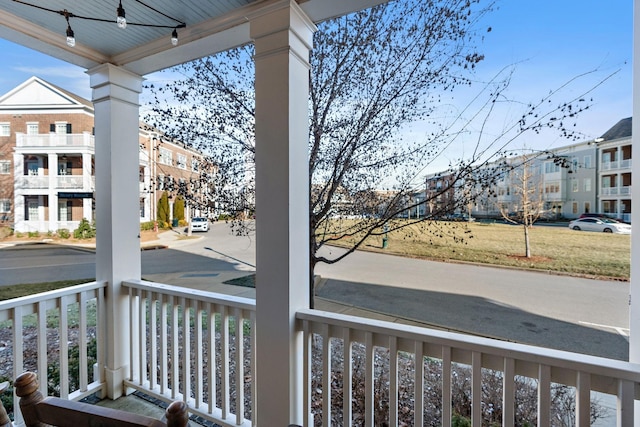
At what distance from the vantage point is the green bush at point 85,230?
2.26 metres

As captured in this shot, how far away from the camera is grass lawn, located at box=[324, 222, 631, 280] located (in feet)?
4.53

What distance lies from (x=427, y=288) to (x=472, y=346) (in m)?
0.56

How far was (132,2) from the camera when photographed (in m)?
1.64

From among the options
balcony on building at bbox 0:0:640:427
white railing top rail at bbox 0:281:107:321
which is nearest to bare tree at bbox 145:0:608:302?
balcony on building at bbox 0:0:640:427

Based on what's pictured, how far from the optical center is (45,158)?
2035 millimetres

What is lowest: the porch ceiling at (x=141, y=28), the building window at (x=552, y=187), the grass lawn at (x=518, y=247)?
the grass lawn at (x=518, y=247)

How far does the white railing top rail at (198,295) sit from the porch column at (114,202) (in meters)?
0.19

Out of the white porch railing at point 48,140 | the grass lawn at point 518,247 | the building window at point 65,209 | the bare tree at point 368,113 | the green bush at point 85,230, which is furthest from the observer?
the green bush at point 85,230

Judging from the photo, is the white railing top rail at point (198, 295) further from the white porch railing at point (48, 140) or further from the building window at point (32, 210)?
the white porch railing at point (48, 140)

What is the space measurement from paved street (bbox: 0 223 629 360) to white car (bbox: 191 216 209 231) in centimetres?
6

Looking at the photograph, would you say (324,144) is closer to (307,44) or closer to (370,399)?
(307,44)

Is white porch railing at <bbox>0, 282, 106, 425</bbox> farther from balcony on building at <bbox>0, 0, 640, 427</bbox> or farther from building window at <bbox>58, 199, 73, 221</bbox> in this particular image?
building window at <bbox>58, 199, 73, 221</bbox>

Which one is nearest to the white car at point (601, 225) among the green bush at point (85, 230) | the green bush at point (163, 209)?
the green bush at point (163, 209)

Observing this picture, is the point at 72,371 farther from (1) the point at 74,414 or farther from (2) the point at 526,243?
(2) the point at 526,243
